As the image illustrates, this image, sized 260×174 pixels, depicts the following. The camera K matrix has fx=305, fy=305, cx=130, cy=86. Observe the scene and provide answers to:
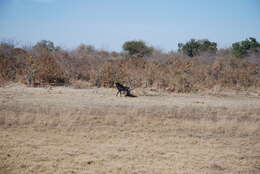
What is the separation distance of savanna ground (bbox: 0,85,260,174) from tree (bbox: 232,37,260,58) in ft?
82.5

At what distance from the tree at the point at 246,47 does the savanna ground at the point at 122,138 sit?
2514cm

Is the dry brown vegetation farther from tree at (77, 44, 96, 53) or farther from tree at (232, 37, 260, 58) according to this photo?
tree at (232, 37, 260, 58)

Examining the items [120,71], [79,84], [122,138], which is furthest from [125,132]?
[120,71]

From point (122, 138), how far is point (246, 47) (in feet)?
112

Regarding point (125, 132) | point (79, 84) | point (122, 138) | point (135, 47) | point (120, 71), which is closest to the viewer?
point (122, 138)

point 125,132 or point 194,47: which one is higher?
point 194,47

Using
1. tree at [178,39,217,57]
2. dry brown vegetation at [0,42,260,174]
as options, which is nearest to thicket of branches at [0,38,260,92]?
dry brown vegetation at [0,42,260,174]

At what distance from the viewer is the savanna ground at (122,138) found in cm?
644

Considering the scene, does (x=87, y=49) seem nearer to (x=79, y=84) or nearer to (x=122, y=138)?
(x=79, y=84)

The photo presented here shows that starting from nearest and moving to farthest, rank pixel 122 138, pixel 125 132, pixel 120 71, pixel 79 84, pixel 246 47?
pixel 122 138
pixel 125 132
pixel 79 84
pixel 120 71
pixel 246 47

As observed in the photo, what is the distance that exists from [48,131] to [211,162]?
479 cm

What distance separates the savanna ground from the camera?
6.44 metres

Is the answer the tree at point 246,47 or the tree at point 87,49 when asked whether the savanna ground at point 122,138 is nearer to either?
the tree at point 87,49

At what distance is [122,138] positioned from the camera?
8664 millimetres
